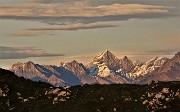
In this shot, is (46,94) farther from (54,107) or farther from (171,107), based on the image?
(171,107)

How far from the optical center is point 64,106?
133 meters

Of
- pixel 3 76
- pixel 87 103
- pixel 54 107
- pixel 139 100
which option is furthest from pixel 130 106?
pixel 3 76

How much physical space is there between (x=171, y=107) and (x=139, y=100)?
11.2 metres

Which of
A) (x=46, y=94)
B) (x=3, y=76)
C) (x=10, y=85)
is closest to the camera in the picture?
(x=46, y=94)

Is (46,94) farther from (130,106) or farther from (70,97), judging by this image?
(130,106)

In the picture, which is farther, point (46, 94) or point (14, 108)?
point (46, 94)

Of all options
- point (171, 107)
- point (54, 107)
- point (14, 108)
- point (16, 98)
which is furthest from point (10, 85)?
point (171, 107)

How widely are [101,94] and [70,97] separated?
9450 millimetres

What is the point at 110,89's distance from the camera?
147500mm

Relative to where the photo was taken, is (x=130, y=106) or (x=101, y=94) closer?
(x=130, y=106)

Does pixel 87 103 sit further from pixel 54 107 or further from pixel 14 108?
pixel 14 108

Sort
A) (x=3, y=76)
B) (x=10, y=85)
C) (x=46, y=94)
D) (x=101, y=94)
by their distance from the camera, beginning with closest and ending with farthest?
(x=101, y=94) < (x=46, y=94) < (x=10, y=85) < (x=3, y=76)

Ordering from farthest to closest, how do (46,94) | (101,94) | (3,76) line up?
1. (3,76)
2. (46,94)
3. (101,94)

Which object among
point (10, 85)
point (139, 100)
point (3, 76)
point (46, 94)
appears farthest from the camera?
point (3, 76)
